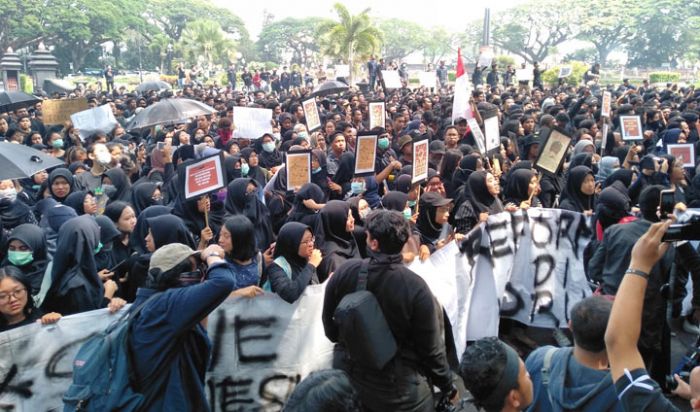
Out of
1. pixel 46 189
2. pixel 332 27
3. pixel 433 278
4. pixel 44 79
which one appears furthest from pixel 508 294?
pixel 44 79

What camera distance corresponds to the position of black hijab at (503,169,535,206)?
6027mm

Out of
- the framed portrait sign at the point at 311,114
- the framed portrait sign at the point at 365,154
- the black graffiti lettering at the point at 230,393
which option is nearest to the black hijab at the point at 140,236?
the black graffiti lettering at the point at 230,393

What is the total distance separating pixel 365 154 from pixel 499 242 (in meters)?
2.32

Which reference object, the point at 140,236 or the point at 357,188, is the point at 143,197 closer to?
the point at 140,236

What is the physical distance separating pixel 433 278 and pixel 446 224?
3.24 feet

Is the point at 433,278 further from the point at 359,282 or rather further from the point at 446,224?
the point at 359,282

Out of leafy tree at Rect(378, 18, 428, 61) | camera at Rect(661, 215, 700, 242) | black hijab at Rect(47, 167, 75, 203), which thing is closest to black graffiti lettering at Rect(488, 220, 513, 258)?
camera at Rect(661, 215, 700, 242)

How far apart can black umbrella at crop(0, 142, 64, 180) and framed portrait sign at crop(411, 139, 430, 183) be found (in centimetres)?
316

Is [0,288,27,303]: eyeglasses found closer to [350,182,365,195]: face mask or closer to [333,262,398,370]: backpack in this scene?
[333,262,398,370]: backpack

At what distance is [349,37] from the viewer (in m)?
27.5

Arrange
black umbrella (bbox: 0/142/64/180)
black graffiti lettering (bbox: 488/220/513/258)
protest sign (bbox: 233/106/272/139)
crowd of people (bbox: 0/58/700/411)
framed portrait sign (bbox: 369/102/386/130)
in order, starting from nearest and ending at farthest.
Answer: crowd of people (bbox: 0/58/700/411) < black graffiti lettering (bbox: 488/220/513/258) < black umbrella (bbox: 0/142/64/180) < protest sign (bbox: 233/106/272/139) < framed portrait sign (bbox: 369/102/386/130)

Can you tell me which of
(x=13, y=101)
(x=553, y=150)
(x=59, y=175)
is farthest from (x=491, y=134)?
(x=13, y=101)

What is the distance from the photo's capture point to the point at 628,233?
4.23 meters

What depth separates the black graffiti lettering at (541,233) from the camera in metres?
5.37
